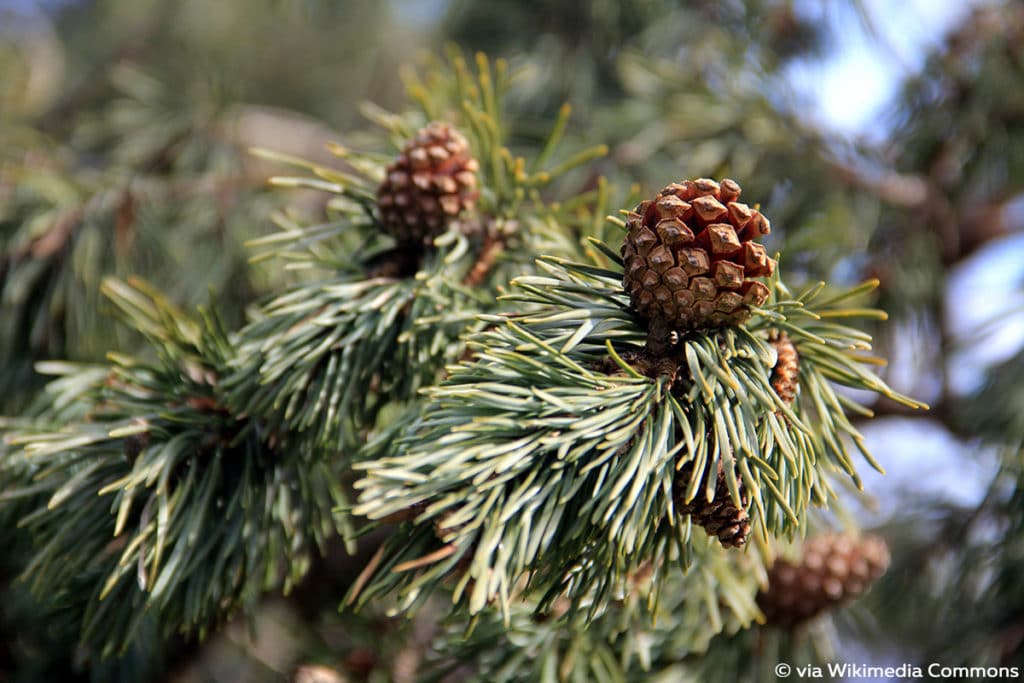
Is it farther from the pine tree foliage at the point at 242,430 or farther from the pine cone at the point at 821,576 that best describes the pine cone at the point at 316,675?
the pine cone at the point at 821,576

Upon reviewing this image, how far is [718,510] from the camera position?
43 centimetres

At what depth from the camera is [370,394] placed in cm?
56

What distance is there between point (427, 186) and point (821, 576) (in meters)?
0.45

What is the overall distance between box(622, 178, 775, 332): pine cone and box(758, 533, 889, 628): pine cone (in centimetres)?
32

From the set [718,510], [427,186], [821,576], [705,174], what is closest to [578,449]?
[718,510]

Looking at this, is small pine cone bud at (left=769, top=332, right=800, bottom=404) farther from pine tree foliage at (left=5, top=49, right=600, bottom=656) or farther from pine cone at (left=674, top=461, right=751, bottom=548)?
pine tree foliage at (left=5, top=49, right=600, bottom=656)

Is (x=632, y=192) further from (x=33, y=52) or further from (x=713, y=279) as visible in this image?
(x=33, y=52)

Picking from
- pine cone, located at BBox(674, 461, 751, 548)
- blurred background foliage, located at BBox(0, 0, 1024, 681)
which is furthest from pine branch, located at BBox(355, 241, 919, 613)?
blurred background foliage, located at BBox(0, 0, 1024, 681)

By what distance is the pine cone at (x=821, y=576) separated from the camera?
69 centimetres

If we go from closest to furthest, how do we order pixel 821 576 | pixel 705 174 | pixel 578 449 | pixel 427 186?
pixel 578 449
pixel 427 186
pixel 821 576
pixel 705 174

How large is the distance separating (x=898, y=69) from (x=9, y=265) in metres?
1.14

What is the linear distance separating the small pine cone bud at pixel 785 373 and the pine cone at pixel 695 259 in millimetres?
39

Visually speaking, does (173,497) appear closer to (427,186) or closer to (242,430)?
(242,430)

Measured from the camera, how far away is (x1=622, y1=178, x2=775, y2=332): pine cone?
442 millimetres
